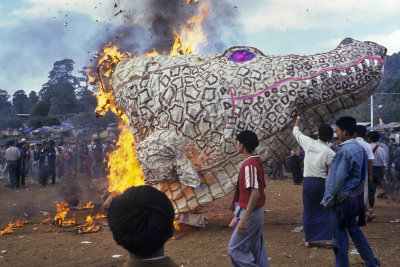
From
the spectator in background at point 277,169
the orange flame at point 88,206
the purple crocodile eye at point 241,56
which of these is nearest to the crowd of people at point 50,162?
the orange flame at point 88,206

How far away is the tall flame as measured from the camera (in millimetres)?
8297

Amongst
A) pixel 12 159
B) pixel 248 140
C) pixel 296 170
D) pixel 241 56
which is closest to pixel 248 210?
pixel 248 140

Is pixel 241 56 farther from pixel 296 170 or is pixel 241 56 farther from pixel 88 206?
pixel 296 170

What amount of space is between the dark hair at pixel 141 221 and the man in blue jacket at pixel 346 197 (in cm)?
319

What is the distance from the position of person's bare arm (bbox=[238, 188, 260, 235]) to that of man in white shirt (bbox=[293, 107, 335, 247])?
2.14 meters

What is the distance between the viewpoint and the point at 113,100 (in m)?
8.35

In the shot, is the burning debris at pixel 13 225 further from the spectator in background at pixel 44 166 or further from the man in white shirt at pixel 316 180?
the spectator in background at pixel 44 166

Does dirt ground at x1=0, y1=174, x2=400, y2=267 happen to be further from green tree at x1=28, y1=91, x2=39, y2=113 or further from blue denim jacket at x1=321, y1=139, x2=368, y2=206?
green tree at x1=28, y1=91, x2=39, y2=113

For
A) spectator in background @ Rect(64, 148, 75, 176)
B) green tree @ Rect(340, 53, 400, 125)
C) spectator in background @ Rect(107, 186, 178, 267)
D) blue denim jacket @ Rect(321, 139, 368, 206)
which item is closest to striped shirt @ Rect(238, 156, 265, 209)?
blue denim jacket @ Rect(321, 139, 368, 206)

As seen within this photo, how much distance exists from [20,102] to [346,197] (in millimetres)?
49186

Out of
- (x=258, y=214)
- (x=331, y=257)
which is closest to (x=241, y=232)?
(x=258, y=214)

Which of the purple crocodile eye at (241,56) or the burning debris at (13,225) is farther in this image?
the burning debris at (13,225)

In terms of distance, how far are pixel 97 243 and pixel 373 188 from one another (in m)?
6.10

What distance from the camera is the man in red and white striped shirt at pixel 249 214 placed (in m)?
4.12
